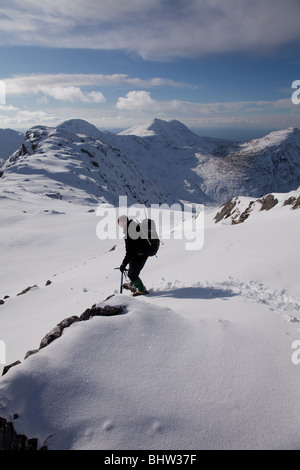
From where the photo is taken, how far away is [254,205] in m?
21.1

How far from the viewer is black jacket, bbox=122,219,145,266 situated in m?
6.77

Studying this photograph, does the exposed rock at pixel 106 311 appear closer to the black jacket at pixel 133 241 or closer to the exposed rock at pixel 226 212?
the black jacket at pixel 133 241

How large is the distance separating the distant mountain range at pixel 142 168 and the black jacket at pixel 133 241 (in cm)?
3684

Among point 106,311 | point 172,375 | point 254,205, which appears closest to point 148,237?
point 106,311

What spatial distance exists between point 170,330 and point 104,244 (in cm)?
1709

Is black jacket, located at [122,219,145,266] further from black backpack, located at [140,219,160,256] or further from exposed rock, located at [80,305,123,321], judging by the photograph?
exposed rock, located at [80,305,123,321]

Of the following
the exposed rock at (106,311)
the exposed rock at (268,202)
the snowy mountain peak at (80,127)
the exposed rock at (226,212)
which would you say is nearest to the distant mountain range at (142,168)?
the snowy mountain peak at (80,127)

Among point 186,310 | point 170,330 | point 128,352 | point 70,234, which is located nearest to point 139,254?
point 186,310

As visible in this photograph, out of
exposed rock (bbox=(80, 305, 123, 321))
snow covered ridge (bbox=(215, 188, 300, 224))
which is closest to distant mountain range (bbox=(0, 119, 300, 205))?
snow covered ridge (bbox=(215, 188, 300, 224))

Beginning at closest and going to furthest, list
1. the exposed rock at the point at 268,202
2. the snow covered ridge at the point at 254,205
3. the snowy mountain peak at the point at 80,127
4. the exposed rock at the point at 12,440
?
the exposed rock at the point at 12,440 < the snow covered ridge at the point at 254,205 < the exposed rock at the point at 268,202 < the snowy mountain peak at the point at 80,127

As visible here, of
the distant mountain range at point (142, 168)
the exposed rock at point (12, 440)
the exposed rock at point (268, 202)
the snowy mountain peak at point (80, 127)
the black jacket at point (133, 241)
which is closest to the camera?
the exposed rock at point (12, 440)

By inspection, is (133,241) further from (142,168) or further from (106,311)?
(142,168)

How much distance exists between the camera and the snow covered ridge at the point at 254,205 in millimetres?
17438
